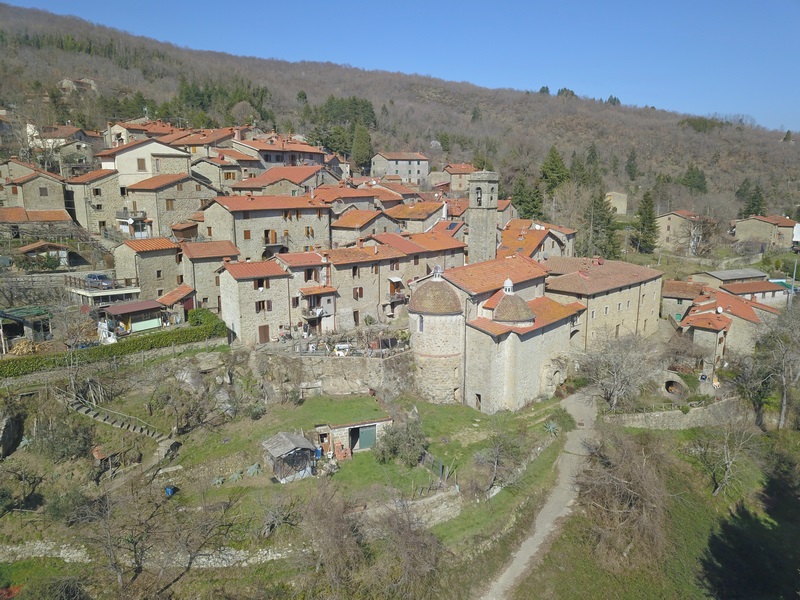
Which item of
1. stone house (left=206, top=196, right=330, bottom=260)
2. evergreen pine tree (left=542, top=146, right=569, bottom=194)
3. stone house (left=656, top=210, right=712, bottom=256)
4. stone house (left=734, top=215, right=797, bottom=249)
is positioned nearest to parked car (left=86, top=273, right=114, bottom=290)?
stone house (left=206, top=196, right=330, bottom=260)

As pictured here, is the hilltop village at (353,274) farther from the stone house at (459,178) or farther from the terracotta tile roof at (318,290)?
the stone house at (459,178)

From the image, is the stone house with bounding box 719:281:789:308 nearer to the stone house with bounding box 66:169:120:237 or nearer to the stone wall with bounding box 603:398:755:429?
the stone wall with bounding box 603:398:755:429

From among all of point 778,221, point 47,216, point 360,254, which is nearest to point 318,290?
point 360,254

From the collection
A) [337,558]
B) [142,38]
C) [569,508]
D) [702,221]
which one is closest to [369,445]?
[337,558]

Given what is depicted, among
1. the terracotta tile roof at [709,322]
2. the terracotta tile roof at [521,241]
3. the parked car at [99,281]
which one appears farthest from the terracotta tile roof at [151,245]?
the terracotta tile roof at [709,322]

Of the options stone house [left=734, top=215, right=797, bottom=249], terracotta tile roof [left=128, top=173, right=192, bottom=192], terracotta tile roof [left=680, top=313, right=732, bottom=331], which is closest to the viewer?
terracotta tile roof [left=680, top=313, right=732, bottom=331]

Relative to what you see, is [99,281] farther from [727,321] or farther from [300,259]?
[727,321]
